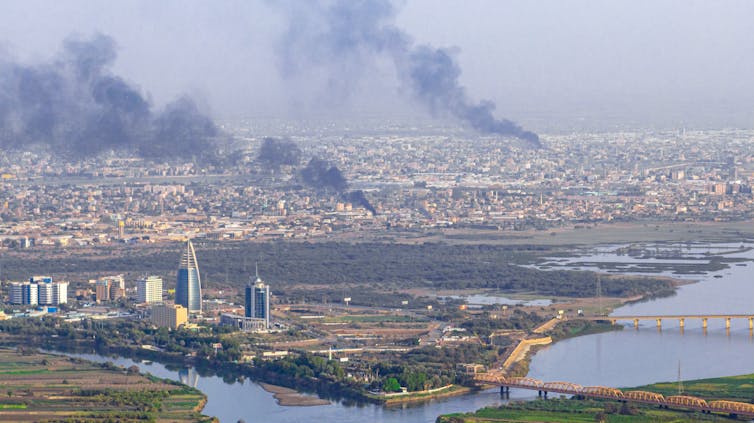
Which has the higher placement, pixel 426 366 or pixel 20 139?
pixel 20 139

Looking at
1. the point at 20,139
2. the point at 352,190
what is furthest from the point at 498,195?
the point at 20,139

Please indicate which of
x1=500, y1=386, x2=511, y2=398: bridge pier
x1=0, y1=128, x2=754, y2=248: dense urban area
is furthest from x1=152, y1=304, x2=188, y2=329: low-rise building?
x1=0, y1=128, x2=754, y2=248: dense urban area

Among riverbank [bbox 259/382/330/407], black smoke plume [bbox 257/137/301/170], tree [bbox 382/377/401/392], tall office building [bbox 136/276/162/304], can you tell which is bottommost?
Answer: riverbank [bbox 259/382/330/407]

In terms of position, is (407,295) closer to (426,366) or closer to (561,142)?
(426,366)

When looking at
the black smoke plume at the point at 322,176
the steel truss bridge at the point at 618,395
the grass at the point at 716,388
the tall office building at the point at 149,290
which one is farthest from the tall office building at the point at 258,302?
the black smoke plume at the point at 322,176

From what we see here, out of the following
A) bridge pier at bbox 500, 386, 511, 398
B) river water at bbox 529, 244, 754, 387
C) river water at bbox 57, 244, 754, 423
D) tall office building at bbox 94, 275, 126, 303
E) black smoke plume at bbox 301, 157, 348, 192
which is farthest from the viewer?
black smoke plume at bbox 301, 157, 348, 192

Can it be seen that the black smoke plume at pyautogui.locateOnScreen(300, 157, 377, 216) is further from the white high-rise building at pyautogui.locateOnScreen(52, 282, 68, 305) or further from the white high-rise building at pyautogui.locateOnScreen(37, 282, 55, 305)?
the white high-rise building at pyautogui.locateOnScreen(37, 282, 55, 305)

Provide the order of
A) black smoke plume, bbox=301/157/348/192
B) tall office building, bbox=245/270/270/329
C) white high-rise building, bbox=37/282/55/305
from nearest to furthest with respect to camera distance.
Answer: tall office building, bbox=245/270/270/329
white high-rise building, bbox=37/282/55/305
black smoke plume, bbox=301/157/348/192
